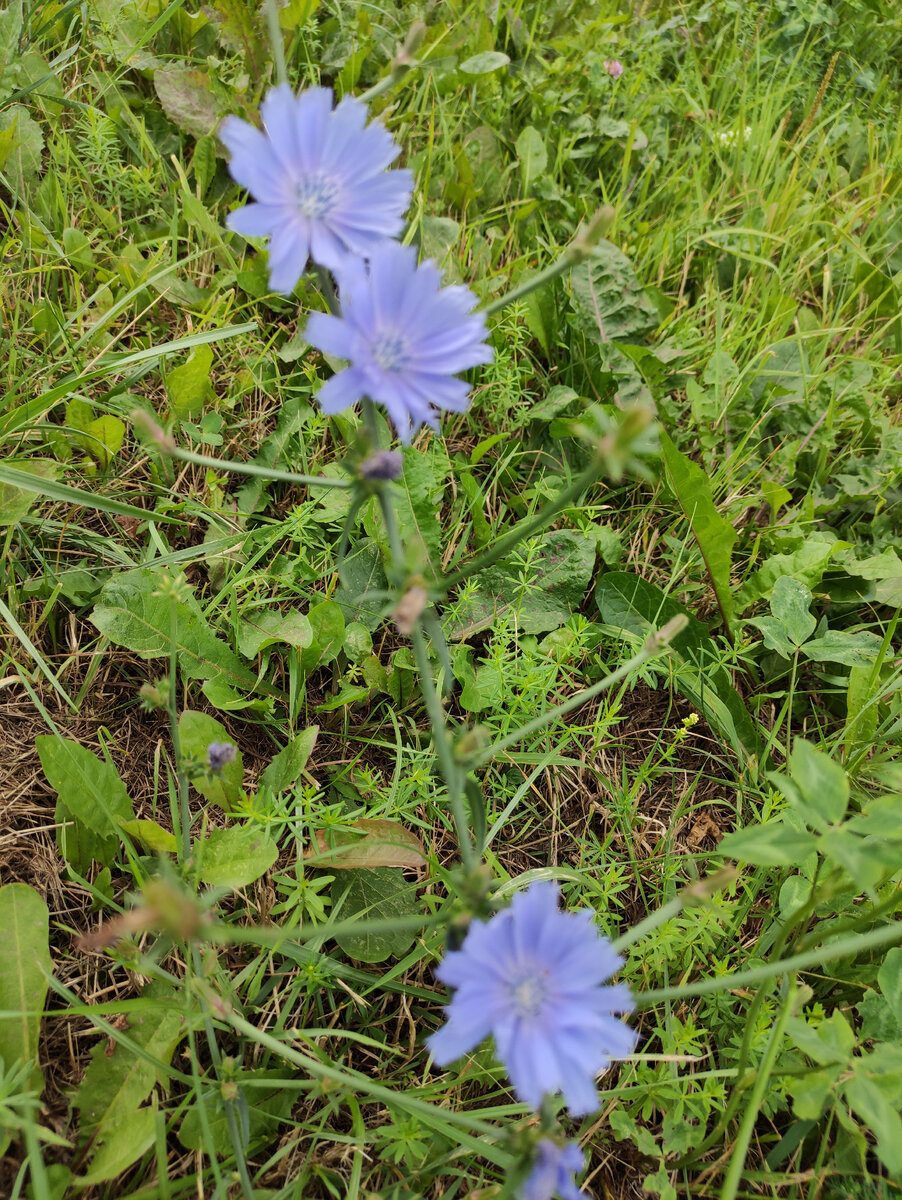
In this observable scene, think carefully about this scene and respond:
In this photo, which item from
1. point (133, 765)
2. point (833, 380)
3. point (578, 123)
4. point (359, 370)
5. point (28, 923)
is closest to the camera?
point (359, 370)

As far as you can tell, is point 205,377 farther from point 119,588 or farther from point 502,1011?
point 502,1011

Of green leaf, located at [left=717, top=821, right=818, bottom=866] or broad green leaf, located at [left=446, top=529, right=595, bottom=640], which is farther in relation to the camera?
broad green leaf, located at [left=446, top=529, right=595, bottom=640]

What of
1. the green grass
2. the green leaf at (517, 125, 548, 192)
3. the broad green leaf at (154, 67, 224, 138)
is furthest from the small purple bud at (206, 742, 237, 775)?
the green leaf at (517, 125, 548, 192)

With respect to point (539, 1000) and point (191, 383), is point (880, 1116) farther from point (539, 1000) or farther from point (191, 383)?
point (191, 383)

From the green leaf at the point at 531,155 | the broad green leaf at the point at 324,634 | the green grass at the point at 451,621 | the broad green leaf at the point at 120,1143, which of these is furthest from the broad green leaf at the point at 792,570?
the broad green leaf at the point at 120,1143

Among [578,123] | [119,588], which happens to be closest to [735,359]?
[578,123]

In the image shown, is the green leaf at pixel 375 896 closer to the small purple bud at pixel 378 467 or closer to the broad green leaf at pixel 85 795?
the broad green leaf at pixel 85 795

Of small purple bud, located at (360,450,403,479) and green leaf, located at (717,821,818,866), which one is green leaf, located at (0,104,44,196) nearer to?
small purple bud, located at (360,450,403,479)
